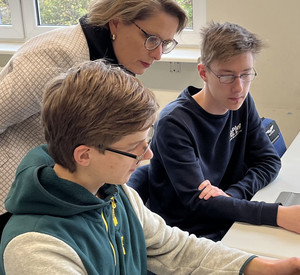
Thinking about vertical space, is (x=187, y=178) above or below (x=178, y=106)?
below

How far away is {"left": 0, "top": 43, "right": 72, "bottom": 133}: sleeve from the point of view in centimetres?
126

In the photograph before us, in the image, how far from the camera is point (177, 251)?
114cm

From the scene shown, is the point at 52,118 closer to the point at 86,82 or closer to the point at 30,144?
the point at 86,82

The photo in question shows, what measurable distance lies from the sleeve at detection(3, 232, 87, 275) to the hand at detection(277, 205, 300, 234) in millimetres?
695

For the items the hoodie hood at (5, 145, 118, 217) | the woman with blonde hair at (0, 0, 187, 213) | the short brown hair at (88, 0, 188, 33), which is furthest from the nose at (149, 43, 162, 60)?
the hoodie hood at (5, 145, 118, 217)

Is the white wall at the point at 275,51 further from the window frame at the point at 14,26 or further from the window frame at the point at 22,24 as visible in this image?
the window frame at the point at 14,26

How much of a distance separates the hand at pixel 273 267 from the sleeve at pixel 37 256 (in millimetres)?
A: 465

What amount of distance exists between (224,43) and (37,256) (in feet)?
3.51

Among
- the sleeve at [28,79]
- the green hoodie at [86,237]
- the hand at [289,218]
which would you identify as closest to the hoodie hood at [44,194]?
the green hoodie at [86,237]

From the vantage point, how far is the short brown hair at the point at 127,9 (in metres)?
1.36

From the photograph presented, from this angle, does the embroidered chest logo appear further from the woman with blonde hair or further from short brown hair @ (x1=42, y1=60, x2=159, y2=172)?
short brown hair @ (x1=42, y1=60, x2=159, y2=172)

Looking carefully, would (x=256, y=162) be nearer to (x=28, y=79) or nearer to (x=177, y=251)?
(x=177, y=251)

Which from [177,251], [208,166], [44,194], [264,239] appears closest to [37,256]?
[44,194]

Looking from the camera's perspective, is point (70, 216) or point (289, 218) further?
point (289, 218)
